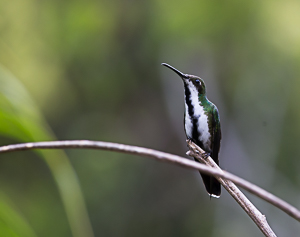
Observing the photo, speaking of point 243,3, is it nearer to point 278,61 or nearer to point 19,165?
point 278,61

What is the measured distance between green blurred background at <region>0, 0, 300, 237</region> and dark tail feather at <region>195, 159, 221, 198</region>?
324 cm

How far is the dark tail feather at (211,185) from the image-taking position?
2148 millimetres

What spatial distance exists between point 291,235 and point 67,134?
3531 millimetres

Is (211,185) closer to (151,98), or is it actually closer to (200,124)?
(200,124)

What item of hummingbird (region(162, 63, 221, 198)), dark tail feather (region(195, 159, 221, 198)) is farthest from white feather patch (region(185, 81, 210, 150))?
dark tail feather (region(195, 159, 221, 198))

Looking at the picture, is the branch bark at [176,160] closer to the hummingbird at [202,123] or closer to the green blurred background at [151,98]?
the hummingbird at [202,123]

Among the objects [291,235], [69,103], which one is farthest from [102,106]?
[291,235]

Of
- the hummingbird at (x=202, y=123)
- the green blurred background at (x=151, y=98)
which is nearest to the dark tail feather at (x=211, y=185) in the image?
the hummingbird at (x=202, y=123)

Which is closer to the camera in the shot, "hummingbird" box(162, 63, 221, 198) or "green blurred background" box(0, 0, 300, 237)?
"hummingbird" box(162, 63, 221, 198)

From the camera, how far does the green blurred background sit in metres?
5.70

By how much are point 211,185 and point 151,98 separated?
526cm

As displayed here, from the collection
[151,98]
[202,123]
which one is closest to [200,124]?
[202,123]

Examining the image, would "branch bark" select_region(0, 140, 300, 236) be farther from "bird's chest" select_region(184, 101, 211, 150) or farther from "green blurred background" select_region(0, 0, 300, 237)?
"green blurred background" select_region(0, 0, 300, 237)

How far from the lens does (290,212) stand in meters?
0.35
